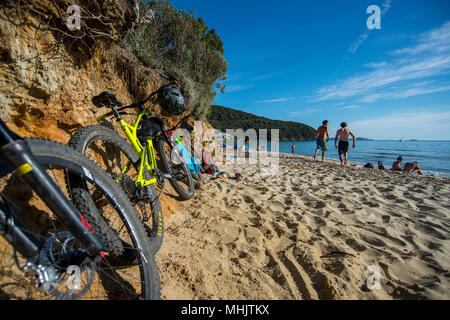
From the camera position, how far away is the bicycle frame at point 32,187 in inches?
34.4

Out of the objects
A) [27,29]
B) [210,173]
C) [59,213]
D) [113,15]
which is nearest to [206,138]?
[210,173]

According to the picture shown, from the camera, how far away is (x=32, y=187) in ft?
3.07

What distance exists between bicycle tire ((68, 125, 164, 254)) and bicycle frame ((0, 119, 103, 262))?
0.71m

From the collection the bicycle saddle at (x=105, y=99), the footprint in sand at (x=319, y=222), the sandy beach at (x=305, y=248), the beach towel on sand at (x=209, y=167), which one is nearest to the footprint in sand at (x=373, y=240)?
the sandy beach at (x=305, y=248)

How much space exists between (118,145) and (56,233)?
121 centimetres

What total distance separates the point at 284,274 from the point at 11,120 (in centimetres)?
291

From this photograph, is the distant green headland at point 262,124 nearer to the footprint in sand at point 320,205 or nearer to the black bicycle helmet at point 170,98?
the footprint in sand at point 320,205

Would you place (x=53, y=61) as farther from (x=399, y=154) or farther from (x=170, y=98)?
(x=399, y=154)

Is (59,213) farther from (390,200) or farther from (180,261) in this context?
(390,200)

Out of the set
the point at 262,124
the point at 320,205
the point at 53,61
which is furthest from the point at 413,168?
the point at 262,124

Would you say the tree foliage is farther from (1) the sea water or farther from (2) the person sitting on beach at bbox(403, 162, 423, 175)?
(1) the sea water

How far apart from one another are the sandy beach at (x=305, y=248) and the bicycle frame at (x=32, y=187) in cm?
97

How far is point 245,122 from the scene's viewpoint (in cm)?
6238

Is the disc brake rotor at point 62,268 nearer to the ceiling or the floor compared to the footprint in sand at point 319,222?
nearer to the ceiling
